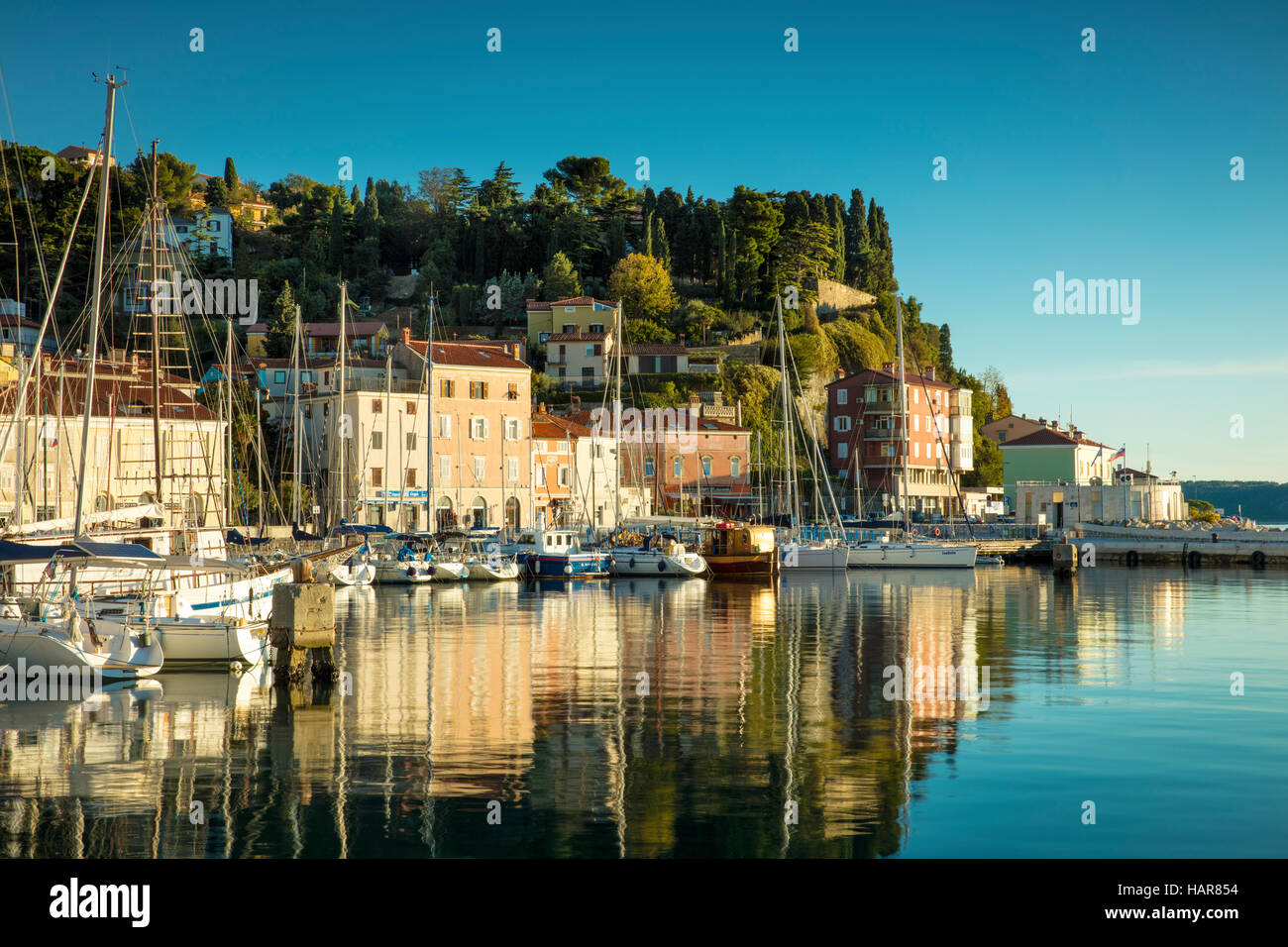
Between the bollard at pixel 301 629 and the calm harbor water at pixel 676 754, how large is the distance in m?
0.96

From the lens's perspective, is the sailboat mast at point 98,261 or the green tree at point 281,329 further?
the green tree at point 281,329

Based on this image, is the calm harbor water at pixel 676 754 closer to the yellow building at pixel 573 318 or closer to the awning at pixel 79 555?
the awning at pixel 79 555

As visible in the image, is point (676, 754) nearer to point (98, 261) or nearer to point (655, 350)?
point (98, 261)

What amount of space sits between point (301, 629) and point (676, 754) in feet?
30.4

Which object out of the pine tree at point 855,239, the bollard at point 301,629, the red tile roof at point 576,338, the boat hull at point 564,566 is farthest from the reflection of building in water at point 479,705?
the pine tree at point 855,239

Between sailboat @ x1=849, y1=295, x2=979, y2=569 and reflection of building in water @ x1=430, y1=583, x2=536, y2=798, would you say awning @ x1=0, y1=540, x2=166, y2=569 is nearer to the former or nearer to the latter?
reflection of building in water @ x1=430, y1=583, x2=536, y2=798

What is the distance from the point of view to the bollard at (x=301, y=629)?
76.2 ft

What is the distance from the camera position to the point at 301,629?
23312 mm

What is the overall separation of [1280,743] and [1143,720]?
230 cm

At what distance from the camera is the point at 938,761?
1680 centimetres

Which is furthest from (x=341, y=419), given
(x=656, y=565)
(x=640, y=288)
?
(x=640, y=288)

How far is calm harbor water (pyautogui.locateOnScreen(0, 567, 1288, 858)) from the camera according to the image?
13156 millimetres
